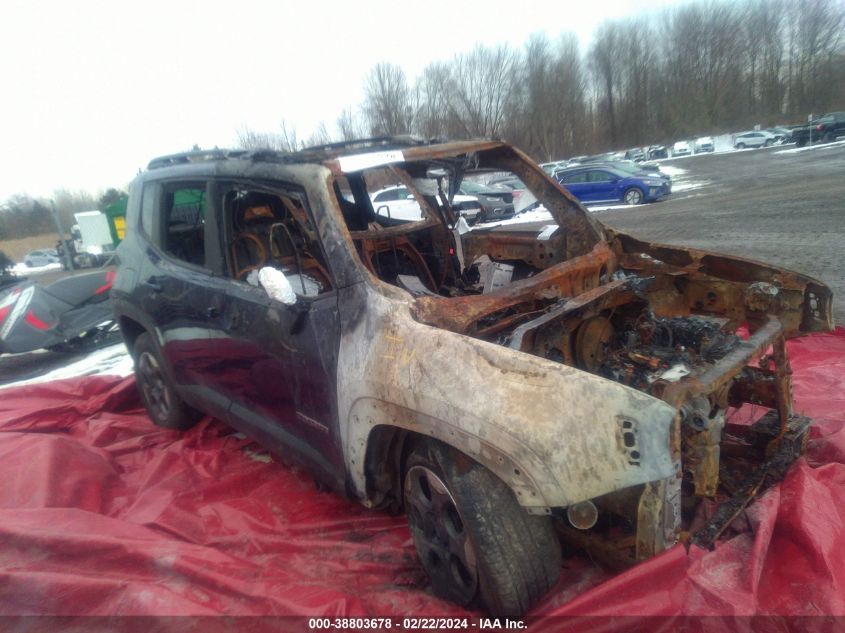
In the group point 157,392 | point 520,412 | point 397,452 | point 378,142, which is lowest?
point 157,392

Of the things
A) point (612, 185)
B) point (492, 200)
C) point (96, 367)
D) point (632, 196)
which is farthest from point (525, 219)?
point (96, 367)

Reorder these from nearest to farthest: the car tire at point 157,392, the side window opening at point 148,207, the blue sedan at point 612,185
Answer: the side window opening at point 148,207, the car tire at point 157,392, the blue sedan at point 612,185

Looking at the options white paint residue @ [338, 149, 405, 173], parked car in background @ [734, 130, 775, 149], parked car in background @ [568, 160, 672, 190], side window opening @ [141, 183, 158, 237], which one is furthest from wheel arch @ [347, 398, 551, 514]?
parked car in background @ [734, 130, 775, 149]

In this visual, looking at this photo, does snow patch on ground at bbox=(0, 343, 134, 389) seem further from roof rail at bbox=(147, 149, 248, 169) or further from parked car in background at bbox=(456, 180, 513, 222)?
parked car in background at bbox=(456, 180, 513, 222)

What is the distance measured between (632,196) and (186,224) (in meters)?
17.8

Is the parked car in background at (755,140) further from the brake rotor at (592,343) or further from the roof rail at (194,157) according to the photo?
the roof rail at (194,157)

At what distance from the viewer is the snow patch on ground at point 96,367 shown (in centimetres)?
611

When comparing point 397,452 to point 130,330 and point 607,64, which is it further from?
point 607,64

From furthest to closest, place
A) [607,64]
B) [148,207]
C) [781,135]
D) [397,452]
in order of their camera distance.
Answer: [607,64]
[781,135]
[148,207]
[397,452]

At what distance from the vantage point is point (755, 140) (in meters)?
40.9

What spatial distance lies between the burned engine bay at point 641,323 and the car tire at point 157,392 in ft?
5.92

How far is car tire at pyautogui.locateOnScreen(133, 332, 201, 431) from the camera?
163 inches

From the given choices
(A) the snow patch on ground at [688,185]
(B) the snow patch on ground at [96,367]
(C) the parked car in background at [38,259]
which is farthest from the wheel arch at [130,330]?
(C) the parked car in background at [38,259]

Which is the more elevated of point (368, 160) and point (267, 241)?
point (368, 160)
